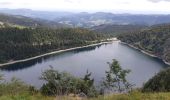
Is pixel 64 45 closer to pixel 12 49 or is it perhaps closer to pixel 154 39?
pixel 12 49

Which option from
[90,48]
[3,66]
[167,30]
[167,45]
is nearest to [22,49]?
[3,66]

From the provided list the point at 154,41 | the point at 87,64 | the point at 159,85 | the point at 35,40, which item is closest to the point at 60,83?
the point at 159,85

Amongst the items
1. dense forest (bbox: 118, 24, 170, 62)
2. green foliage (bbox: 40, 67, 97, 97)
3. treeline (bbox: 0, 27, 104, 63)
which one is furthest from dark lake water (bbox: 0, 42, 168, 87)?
green foliage (bbox: 40, 67, 97, 97)

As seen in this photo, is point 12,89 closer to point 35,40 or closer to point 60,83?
point 60,83

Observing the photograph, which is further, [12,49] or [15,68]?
[12,49]

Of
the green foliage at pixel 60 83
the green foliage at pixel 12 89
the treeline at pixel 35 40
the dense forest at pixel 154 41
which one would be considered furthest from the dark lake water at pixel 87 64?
the green foliage at pixel 12 89

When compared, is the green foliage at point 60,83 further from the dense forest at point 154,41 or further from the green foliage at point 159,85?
the dense forest at point 154,41

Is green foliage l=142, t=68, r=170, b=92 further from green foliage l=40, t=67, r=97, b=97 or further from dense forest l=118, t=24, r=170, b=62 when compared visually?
dense forest l=118, t=24, r=170, b=62
